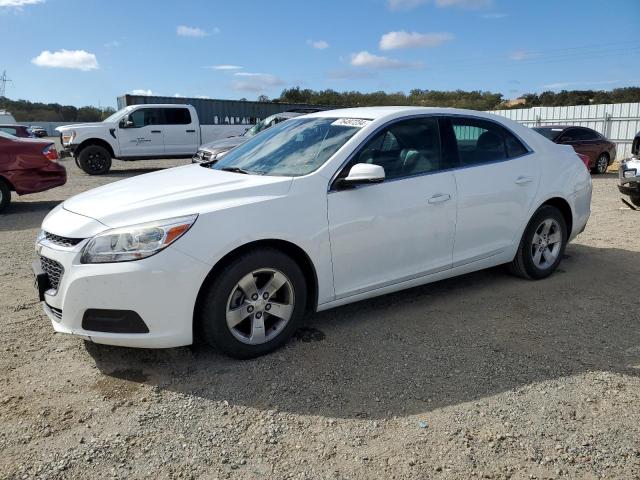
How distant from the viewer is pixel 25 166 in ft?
29.6

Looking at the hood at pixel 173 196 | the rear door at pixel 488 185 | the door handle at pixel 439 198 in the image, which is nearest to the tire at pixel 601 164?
the rear door at pixel 488 185

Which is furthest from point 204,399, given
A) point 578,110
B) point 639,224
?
point 578,110

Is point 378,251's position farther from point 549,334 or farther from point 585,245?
point 585,245

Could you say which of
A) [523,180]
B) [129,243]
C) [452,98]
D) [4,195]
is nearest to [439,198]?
[523,180]

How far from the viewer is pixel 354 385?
3.15m

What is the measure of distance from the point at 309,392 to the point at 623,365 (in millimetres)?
2081

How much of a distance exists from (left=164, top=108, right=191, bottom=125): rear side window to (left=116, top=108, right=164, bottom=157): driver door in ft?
0.71

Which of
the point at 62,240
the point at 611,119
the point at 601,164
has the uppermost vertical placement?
the point at 611,119

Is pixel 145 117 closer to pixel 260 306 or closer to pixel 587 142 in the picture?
pixel 587 142

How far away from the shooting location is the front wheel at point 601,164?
52.3ft

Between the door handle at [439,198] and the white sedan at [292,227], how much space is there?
0.01 m

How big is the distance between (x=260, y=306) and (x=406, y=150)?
5.58 feet

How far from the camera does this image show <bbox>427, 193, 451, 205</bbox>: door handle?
404 centimetres

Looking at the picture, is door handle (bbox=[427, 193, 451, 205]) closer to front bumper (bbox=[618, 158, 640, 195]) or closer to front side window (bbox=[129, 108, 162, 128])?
front bumper (bbox=[618, 158, 640, 195])
